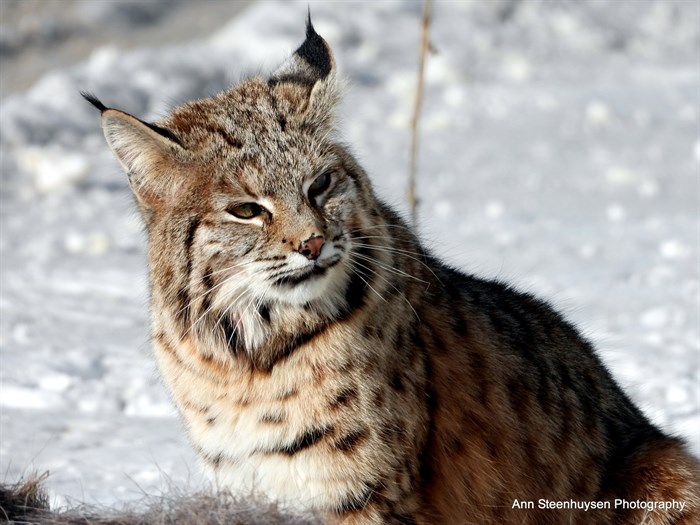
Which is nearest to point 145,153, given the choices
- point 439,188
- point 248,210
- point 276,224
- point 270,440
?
point 248,210

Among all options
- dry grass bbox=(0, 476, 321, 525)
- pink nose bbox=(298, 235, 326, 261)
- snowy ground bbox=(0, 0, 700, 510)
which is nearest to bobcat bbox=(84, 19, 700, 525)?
pink nose bbox=(298, 235, 326, 261)

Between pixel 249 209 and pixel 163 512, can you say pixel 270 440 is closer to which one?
pixel 163 512

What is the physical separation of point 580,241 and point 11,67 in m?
6.90

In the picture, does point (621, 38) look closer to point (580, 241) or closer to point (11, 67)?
point (580, 241)

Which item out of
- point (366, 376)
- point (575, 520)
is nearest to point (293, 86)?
point (366, 376)

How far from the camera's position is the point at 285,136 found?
3.81 meters

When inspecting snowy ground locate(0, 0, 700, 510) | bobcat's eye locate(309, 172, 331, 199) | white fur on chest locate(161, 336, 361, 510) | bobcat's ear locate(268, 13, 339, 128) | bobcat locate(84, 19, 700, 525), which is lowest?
white fur on chest locate(161, 336, 361, 510)

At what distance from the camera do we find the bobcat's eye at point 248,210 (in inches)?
145

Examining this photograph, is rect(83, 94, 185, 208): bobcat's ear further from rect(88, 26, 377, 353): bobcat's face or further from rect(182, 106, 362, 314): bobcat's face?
rect(182, 106, 362, 314): bobcat's face

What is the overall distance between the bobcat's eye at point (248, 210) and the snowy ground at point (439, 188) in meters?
1.12

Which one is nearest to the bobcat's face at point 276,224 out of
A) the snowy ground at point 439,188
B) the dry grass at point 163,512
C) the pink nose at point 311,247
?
the pink nose at point 311,247

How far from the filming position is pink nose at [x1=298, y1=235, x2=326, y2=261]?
140 inches

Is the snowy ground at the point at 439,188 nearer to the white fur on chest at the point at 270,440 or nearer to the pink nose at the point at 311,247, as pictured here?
the white fur on chest at the point at 270,440

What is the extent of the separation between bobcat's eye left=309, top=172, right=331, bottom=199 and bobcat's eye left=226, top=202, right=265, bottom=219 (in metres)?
0.18
